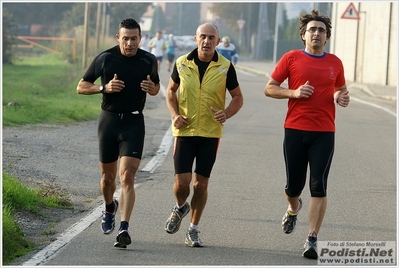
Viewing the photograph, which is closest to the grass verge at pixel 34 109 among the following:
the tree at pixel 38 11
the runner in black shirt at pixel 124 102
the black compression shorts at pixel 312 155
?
the runner in black shirt at pixel 124 102

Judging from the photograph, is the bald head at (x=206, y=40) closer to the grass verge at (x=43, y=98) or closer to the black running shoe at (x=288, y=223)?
the black running shoe at (x=288, y=223)

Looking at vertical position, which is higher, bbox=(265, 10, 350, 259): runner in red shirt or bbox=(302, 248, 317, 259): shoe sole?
bbox=(265, 10, 350, 259): runner in red shirt

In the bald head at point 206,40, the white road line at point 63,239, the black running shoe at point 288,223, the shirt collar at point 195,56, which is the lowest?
the white road line at point 63,239

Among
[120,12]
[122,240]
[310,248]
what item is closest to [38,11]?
[120,12]

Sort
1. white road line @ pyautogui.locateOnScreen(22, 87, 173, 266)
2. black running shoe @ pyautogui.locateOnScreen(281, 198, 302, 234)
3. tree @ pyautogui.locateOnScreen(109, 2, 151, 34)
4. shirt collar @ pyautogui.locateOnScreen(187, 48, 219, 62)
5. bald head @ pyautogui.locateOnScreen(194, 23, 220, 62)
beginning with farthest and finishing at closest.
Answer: tree @ pyautogui.locateOnScreen(109, 2, 151, 34) < black running shoe @ pyautogui.locateOnScreen(281, 198, 302, 234) < shirt collar @ pyautogui.locateOnScreen(187, 48, 219, 62) < bald head @ pyautogui.locateOnScreen(194, 23, 220, 62) < white road line @ pyautogui.locateOnScreen(22, 87, 173, 266)

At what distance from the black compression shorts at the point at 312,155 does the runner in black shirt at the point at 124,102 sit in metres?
1.30

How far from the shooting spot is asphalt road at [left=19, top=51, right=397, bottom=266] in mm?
7422

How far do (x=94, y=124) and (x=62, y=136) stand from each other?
263 centimetres

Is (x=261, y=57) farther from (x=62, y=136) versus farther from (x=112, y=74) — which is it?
(x=112, y=74)

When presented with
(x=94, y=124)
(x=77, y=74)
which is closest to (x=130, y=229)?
(x=94, y=124)

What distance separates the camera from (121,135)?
321 inches

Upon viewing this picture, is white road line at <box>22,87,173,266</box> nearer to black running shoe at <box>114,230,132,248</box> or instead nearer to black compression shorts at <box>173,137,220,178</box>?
black running shoe at <box>114,230,132,248</box>

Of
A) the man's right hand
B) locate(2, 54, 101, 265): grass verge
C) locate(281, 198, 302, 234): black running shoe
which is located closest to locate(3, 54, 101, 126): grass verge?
locate(2, 54, 101, 265): grass verge

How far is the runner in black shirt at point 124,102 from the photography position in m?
8.07
